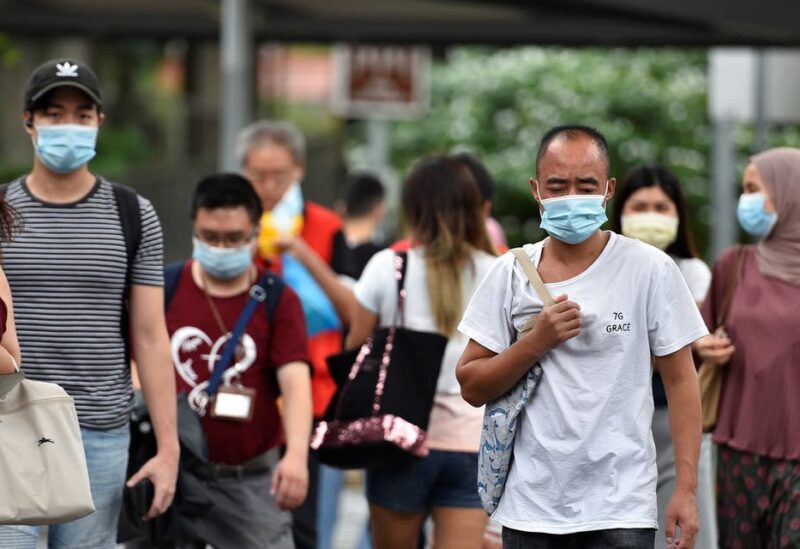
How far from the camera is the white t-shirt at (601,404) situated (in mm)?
4984

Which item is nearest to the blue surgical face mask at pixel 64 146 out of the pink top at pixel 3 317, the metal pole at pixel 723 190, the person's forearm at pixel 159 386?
the person's forearm at pixel 159 386

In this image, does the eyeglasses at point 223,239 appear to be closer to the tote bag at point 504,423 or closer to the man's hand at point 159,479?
the man's hand at point 159,479

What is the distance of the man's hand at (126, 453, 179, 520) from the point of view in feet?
19.4

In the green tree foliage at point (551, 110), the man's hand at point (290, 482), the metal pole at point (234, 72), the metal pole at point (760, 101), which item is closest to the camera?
the man's hand at point (290, 482)

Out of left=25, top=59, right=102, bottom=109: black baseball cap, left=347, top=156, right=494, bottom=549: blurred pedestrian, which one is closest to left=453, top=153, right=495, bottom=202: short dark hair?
left=347, top=156, right=494, bottom=549: blurred pedestrian

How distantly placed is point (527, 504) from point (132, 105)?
69.6ft

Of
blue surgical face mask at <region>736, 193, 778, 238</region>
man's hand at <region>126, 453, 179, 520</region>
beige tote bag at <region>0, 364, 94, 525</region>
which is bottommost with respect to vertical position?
man's hand at <region>126, 453, 179, 520</region>

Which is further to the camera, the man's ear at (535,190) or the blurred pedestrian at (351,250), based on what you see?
the blurred pedestrian at (351,250)

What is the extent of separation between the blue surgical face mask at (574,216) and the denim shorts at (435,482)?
177 centimetres

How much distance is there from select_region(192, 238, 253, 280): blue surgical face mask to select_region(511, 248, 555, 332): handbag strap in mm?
1678

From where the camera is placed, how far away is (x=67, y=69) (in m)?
5.70

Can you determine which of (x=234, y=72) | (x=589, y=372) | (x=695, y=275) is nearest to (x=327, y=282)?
(x=695, y=275)

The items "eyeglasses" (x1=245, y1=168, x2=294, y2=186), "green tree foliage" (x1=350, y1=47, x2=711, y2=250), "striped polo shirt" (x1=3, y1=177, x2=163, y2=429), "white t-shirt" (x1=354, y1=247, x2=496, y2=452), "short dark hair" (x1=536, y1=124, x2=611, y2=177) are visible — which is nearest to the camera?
"short dark hair" (x1=536, y1=124, x2=611, y2=177)

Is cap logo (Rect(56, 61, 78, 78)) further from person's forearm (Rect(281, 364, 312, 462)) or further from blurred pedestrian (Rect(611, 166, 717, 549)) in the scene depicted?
blurred pedestrian (Rect(611, 166, 717, 549))
